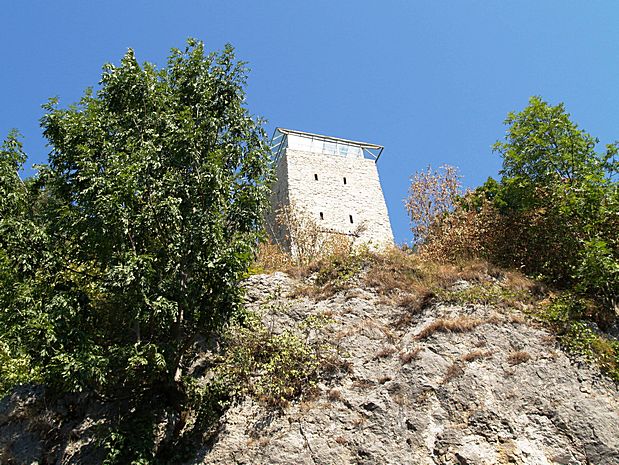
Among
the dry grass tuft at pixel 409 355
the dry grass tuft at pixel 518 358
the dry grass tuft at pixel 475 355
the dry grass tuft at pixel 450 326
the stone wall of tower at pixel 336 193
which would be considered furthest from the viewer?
the stone wall of tower at pixel 336 193

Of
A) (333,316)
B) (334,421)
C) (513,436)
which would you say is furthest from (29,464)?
(513,436)

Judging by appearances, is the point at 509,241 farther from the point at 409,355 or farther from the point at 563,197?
the point at 409,355

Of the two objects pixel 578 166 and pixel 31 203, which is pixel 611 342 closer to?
pixel 578 166

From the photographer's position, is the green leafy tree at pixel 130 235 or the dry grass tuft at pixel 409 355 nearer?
the green leafy tree at pixel 130 235

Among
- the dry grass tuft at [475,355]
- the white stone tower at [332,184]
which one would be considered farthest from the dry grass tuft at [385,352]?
the white stone tower at [332,184]

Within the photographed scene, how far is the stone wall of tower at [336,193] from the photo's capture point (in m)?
25.3

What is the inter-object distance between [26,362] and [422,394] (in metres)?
8.49

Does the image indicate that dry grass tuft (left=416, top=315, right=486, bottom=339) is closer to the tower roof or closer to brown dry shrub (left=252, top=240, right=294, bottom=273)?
brown dry shrub (left=252, top=240, right=294, bottom=273)

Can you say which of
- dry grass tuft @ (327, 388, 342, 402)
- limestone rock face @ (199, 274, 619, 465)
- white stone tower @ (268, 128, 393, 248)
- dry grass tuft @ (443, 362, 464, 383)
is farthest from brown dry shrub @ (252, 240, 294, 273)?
white stone tower @ (268, 128, 393, 248)

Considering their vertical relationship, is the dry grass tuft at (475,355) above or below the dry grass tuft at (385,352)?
below

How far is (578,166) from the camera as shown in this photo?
1377cm

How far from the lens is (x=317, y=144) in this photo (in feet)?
93.8

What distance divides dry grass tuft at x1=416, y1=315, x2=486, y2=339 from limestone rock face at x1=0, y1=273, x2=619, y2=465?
0.06 meters

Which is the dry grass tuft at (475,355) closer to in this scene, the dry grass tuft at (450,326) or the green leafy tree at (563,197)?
the dry grass tuft at (450,326)
